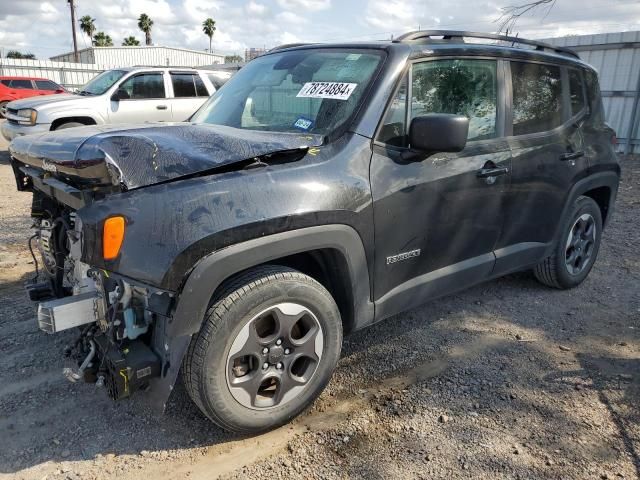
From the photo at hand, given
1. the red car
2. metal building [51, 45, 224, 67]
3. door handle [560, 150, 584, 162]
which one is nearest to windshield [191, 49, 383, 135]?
door handle [560, 150, 584, 162]

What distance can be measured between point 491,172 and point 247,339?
1.89 metres

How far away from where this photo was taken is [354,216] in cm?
266

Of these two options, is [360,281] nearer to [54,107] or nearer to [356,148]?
[356,148]

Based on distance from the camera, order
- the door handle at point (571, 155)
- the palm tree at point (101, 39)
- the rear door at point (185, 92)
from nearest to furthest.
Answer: the door handle at point (571, 155)
the rear door at point (185, 92)
the palm tree at point (101, 39)

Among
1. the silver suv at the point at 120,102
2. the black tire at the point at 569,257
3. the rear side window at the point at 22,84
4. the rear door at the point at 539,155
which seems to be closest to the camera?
the rear door at the point at 539,155

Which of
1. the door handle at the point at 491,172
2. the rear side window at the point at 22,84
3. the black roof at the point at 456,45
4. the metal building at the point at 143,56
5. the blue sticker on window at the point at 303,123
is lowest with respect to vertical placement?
the rear side window at the point at 22,84

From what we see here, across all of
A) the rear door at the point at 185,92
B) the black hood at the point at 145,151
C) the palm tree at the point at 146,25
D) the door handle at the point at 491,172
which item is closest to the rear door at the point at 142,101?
the rear door at the point at 185,92

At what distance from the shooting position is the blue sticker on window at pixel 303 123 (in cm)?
292

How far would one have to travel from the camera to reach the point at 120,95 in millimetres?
10125

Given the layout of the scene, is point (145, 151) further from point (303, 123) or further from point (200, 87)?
point (200, 87)

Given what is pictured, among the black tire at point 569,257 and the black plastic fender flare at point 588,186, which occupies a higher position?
the black plastic fender flare at point 588,186

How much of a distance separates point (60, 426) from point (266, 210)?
1.58 metres

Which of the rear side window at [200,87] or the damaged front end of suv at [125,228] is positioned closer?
the damaged front end of suv at [125,228]

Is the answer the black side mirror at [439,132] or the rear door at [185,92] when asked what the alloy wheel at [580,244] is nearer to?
the black side mirror at [439,132]
